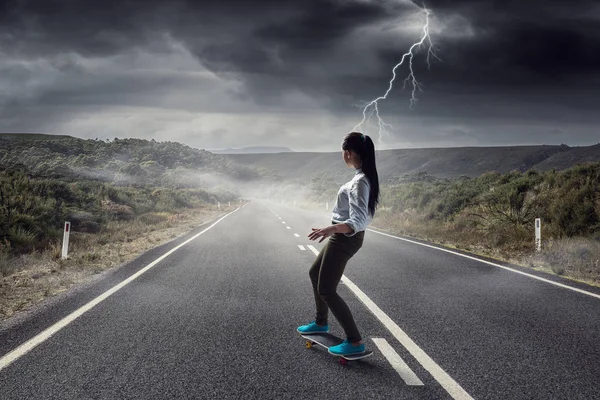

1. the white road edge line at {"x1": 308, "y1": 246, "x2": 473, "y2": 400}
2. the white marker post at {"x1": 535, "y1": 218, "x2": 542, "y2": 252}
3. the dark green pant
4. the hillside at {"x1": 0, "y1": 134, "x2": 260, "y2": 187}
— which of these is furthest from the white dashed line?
the hillside at {"x1": 0, "y1": 134, "x2": 260, "y2": 187}

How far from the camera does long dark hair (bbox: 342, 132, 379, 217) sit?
368 centimetres

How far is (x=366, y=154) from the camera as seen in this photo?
146 inches

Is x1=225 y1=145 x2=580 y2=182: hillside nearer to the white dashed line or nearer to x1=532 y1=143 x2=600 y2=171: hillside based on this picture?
x1=532 y1=143 x2=600 y2=171: hillside

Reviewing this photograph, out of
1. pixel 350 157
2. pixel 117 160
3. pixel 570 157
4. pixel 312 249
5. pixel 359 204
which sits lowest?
pixel 312 249

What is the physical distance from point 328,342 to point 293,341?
457mm

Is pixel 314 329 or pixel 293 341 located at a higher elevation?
pixel 314 329

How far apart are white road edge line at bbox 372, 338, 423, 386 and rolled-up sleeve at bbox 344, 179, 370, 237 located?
4.01 feet

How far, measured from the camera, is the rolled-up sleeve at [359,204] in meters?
3.54

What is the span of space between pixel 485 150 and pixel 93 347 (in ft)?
453

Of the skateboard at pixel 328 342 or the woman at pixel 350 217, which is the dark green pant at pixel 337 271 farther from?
the skateboard at pixel 328 342

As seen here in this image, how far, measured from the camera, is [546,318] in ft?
17.4

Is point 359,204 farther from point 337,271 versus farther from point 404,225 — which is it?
point 404,225

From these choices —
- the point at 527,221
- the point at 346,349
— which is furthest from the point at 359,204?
the point at 527,221

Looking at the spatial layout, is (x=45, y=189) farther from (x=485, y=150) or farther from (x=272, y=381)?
(x=485, y=150)
